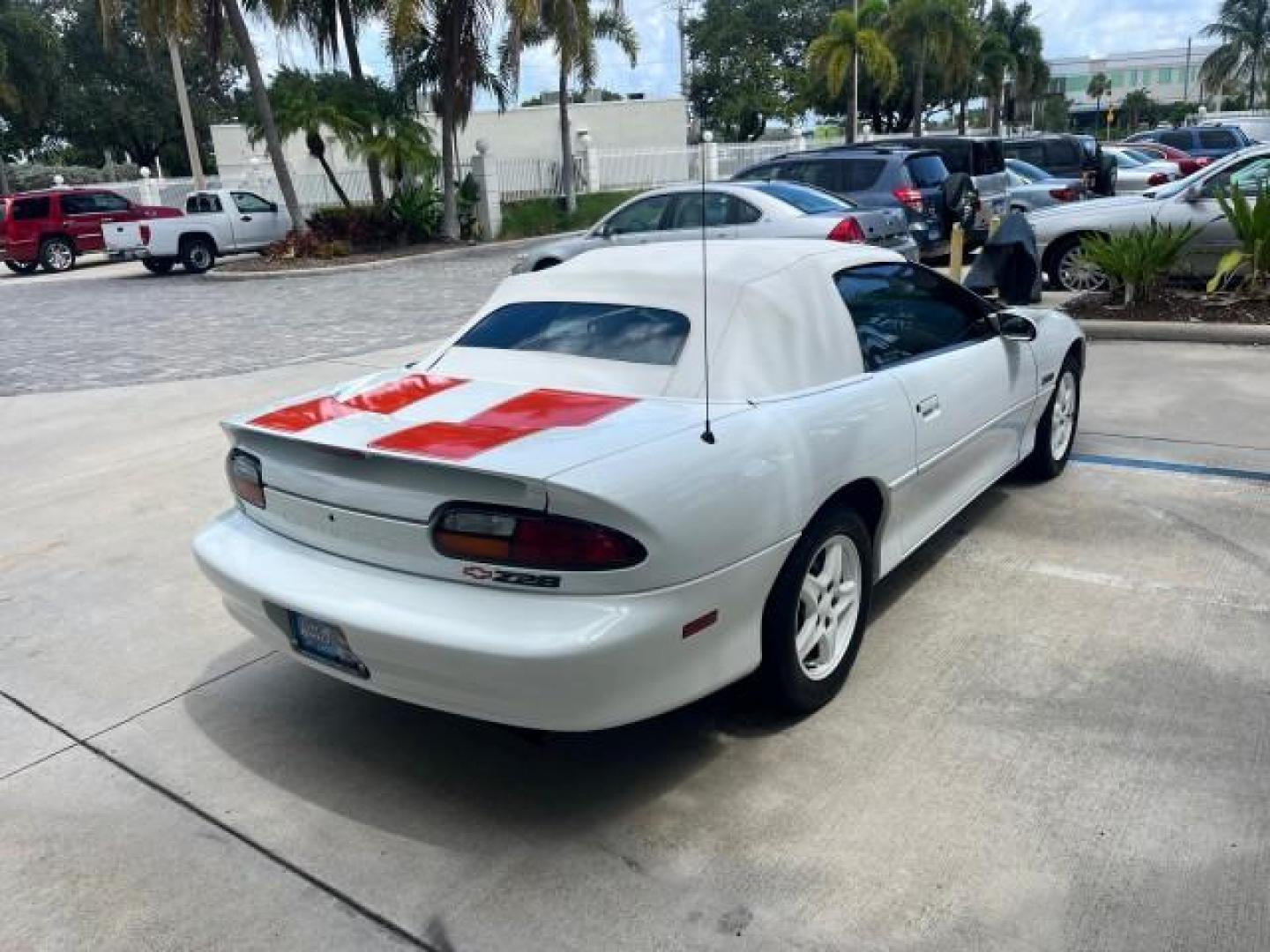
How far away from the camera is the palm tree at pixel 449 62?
74.5 feet

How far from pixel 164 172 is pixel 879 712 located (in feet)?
183

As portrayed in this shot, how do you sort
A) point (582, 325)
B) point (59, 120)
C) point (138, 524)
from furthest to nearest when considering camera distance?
point (59, 120)
point (138, 524)
point (582, 325)

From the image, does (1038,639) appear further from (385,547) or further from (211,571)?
(211,571)

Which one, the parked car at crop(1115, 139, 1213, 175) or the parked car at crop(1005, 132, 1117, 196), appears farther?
the parked car at crop(1115, 139, 1213, 175)

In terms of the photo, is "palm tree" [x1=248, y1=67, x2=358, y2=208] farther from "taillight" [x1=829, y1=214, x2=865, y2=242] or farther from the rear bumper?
the rear bumper

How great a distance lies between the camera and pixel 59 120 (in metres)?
45.0

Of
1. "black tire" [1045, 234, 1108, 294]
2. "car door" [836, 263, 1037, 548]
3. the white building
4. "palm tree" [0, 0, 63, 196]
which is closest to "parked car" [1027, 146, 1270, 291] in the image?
"black tire" [1045, 234, 1108, 294]

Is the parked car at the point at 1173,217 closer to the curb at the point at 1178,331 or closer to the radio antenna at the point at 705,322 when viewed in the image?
the curb at the point at 1178,331

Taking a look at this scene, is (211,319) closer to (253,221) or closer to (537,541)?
(253,221)

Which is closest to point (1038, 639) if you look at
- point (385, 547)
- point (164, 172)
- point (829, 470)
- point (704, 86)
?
point (829, 470)

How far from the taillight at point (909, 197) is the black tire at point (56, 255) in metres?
20.6

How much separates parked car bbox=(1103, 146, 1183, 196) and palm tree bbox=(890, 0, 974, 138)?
1762 cm

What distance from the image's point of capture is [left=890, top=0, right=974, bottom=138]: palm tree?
1601 inches

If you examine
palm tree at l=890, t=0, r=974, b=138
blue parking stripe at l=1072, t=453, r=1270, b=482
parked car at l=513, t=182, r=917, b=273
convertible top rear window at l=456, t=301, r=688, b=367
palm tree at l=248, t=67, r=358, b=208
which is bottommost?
blue parking stripe at l=1072, t=453, r=1270, b=482
